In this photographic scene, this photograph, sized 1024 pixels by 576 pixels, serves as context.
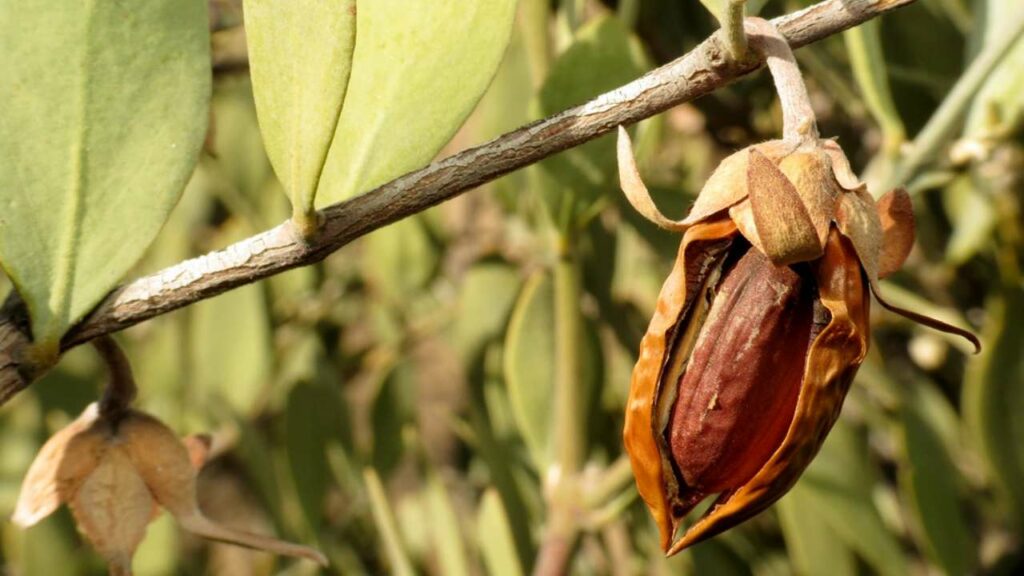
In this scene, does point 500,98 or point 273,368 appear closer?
point 500,98

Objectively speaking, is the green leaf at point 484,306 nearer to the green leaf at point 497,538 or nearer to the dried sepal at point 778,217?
the green leaf at point 497,538

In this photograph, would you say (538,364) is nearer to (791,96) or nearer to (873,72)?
(873,72)

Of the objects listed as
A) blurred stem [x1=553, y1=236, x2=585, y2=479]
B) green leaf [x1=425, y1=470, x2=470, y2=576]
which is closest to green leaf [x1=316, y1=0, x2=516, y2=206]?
blurred stem [x1=553, y1=236, x2=585, y2=479]

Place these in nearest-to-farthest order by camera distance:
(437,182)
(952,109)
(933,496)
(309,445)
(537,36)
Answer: (437,182)
(952,109)
(537,36)
(933,496)
(309,445)

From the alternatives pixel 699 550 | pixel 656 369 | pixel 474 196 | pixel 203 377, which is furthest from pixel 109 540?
pixel 474 196

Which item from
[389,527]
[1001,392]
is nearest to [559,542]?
[389,527]

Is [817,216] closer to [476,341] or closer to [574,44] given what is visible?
[574,44]
